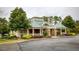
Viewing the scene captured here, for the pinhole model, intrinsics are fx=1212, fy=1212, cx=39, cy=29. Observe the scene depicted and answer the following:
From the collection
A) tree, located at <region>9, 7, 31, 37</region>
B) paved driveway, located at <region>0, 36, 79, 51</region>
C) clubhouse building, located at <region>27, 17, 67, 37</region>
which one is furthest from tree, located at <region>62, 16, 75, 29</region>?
tree, located at <region>9, 7, 31, 37</region>

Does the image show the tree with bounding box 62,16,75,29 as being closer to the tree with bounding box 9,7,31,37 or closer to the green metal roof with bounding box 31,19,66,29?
the green metal roof with bounding box 31,19,66,29

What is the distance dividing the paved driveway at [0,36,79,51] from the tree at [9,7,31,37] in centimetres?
24

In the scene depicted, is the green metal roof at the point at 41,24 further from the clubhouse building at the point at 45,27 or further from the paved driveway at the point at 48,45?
the paved driveway at the point at 48,45

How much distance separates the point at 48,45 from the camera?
1811 cm

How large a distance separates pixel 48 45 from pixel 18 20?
585 mm

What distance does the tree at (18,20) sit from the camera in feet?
59.5

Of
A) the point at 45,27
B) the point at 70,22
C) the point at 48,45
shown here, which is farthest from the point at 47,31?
the point at 70,22

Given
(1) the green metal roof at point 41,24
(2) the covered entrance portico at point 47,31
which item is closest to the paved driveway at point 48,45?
(2) the covered entrance portico at point 47,31

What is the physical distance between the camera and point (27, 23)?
714 inches

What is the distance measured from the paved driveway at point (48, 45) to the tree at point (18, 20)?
24cm

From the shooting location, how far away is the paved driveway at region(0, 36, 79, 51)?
18.1m

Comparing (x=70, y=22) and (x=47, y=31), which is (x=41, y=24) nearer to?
(x=47, y=31)

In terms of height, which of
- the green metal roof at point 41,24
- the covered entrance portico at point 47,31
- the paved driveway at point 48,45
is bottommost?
the paved driveway at point 48,45
